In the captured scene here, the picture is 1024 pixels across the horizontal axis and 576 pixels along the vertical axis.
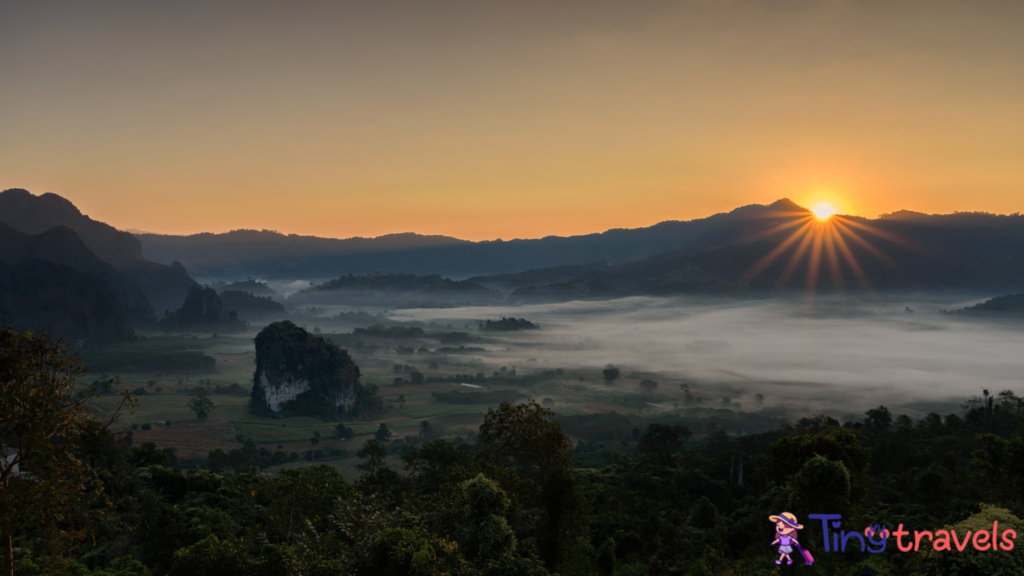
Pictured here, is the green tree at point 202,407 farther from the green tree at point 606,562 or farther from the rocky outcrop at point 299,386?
the green tree at point 606,562

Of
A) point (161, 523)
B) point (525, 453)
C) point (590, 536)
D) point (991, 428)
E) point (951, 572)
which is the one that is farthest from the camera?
point (991, 428)

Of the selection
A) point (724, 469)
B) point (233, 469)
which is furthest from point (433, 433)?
point (724, 469)

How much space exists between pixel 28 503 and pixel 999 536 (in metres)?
29.6

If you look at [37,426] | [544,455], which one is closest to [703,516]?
[544,455]

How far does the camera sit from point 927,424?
95.7 metres

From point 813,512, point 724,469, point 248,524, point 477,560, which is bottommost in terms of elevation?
point 724,469

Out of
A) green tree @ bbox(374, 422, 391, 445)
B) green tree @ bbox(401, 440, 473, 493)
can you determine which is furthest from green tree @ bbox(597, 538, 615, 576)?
green tree @ bbox(374, 422, 391, 445)

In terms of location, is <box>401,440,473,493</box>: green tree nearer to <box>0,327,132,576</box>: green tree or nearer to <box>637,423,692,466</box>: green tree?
<box>0,327,132,576</box>: green tree

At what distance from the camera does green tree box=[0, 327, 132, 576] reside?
15.1 metres

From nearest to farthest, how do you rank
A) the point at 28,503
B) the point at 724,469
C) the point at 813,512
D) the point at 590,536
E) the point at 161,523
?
the point at 28,503, the point at 813,512, the point at 161,523, the point at 590,536, the point at 724,469

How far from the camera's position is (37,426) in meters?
15.2

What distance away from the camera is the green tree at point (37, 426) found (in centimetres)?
1515

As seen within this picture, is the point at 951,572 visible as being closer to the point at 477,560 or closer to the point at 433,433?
the point at 477,560

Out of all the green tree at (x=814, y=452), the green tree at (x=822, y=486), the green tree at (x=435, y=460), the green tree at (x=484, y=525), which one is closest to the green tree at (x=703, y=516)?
the green tree at (x=435, y=460)
